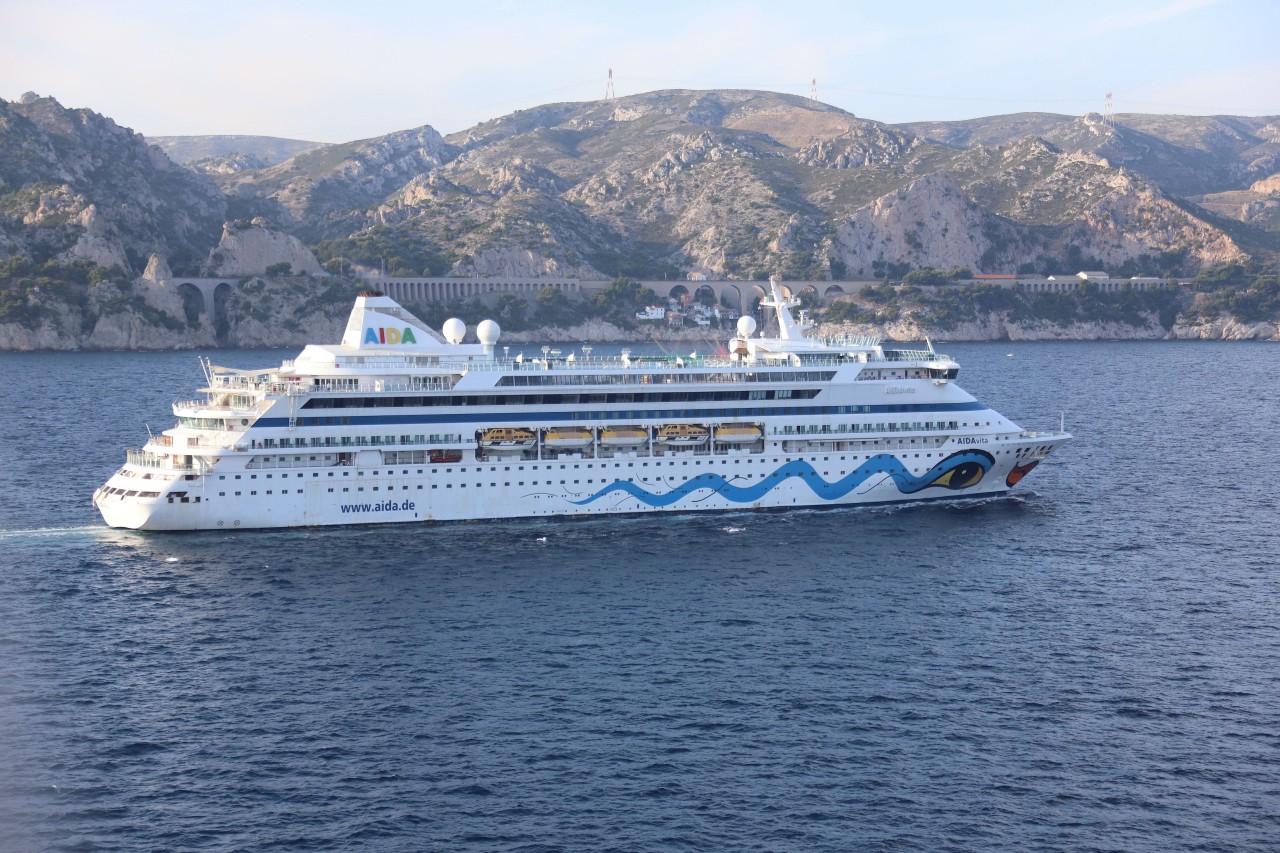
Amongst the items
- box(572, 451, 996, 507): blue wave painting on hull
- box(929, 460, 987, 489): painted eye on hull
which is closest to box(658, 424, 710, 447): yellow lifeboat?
box(572, 451, 996, 507): blue wave painting on hull

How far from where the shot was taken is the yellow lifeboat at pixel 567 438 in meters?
56.8

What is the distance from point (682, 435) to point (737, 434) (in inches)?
109

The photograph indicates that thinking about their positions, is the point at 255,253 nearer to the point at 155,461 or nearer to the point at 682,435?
the point at 155,461

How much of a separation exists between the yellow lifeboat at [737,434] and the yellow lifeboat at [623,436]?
12.2ft

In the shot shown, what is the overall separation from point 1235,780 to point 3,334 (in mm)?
165473

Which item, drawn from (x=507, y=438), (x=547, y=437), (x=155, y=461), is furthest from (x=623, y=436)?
(x=155, y=461)

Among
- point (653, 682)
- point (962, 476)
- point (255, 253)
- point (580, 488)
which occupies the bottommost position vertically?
point (653, 682)

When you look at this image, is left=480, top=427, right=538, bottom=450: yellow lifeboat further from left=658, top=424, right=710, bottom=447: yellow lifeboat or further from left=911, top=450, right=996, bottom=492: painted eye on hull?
left=911, top=450, right=996, bottom=492: painted eye on hull

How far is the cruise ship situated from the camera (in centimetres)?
5350

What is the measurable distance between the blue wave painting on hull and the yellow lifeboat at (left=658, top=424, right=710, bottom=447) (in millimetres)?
1790

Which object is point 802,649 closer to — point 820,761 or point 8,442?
point 820,761

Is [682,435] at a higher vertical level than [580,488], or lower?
higher

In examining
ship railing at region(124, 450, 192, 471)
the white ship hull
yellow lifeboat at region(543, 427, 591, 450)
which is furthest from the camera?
yellow lifeboat at region(543, 427, 591, 450)

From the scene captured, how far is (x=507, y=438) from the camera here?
56.4 m
